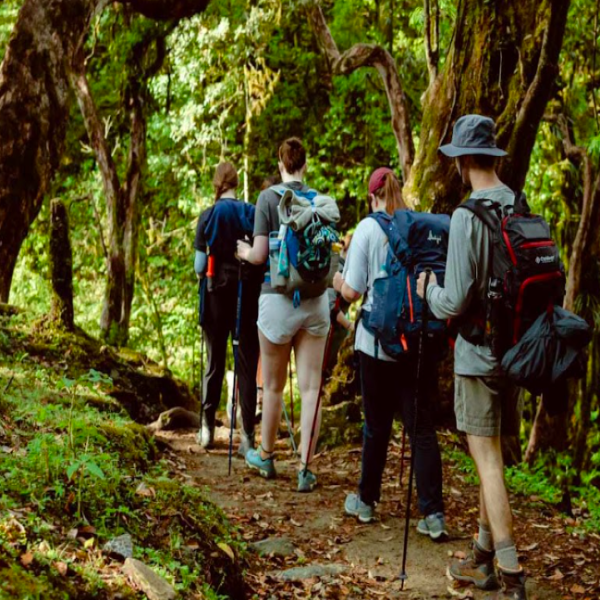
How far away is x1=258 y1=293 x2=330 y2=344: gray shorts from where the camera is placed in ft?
19.7

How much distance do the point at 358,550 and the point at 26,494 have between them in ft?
7.75

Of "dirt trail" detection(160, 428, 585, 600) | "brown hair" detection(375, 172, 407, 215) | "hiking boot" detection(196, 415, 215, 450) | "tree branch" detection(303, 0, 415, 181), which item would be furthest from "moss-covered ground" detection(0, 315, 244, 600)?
"tree branch" detection(303, 0, 415, 181)

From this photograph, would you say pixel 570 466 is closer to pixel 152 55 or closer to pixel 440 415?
pixel 440 415

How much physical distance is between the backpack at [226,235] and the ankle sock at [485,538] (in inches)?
132

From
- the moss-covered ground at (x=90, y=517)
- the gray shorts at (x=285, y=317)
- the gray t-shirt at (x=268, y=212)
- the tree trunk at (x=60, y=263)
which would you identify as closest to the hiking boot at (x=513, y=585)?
the moss-covered ground at (x=90, y=517)

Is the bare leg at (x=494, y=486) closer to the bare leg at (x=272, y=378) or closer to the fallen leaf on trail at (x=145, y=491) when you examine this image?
the fallen leaf on trail at (x=145, y=491)

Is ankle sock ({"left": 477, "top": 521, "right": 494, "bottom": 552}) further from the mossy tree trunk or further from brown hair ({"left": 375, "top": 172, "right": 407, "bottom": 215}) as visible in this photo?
the mossy tree trunk

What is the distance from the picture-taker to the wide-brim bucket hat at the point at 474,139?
405 cm

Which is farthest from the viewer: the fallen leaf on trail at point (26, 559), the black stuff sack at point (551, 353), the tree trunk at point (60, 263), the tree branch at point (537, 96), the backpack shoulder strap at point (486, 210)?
the tree trunk at point (60, 263)

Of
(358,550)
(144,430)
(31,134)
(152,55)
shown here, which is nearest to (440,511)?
(358,550)

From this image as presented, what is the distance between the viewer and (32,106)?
336 inches

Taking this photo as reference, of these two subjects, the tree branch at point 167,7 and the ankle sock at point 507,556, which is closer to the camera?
the ankle sock at point 507,556

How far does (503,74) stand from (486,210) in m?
4.23

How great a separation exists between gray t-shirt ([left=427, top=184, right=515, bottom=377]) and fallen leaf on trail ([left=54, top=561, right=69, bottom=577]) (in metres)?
2.18
